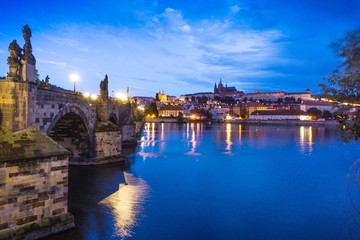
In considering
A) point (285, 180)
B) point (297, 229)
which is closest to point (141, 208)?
point (297, 229)

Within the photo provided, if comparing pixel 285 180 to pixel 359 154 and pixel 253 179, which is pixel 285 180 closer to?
pixel 253 179

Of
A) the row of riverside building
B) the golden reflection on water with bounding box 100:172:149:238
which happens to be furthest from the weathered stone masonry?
the row of riverside building

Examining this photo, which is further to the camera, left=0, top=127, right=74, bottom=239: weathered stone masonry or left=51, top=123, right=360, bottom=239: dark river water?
left=51, top=123, right=360, bottom=239: dark river water

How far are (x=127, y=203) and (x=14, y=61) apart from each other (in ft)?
21.7

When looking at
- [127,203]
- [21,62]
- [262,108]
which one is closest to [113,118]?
[127,203]

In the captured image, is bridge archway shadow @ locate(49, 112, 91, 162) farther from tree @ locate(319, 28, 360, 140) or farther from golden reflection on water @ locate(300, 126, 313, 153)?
golden reflection on water @ locate(300, 126, 313, 153)

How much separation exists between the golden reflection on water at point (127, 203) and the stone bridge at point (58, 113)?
→ 4.01 m

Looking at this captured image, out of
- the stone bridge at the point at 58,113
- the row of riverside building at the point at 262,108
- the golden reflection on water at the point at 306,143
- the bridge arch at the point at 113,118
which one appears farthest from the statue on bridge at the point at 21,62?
the row of riverside building at the point at 262,108

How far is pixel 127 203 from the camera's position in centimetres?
1186

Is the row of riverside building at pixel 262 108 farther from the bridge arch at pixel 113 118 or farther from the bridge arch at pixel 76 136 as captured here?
the bridge arch at pixel 76 136

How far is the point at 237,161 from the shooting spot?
82.3 ft

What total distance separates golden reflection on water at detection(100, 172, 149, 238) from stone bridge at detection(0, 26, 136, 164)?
401cm

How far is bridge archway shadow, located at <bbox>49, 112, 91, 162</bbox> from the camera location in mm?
17875

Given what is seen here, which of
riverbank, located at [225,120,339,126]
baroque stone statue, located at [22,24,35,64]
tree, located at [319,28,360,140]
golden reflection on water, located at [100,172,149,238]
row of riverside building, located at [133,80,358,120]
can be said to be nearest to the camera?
tree, located at [319,28,360,140]
